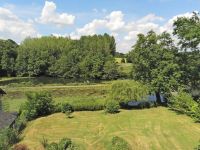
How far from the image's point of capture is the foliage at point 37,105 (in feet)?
145

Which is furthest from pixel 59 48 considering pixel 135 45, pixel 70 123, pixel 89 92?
pixel 70 123

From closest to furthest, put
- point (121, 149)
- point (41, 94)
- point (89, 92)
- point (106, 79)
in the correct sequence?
point (121, 149), point (41, 94), point (89, 92), point (106, 79)

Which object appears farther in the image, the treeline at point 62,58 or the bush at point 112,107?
the treeline at point 62,58

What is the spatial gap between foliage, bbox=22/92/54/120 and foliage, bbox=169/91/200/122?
1626cm

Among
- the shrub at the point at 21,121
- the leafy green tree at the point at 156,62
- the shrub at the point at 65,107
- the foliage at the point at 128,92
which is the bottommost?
the shrub at the point at 21,121

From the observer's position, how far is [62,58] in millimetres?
104812

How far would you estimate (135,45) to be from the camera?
1964 inches

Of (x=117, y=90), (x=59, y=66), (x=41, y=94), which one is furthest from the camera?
(x=59, y=66)

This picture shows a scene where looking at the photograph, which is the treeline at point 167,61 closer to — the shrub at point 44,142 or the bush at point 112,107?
the bush at point 112,107

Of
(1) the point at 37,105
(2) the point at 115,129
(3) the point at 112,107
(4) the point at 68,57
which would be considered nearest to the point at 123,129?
(2) the point at 115,129

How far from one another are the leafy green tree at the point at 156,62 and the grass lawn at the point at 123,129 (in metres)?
3.75

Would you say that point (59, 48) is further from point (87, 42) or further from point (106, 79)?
point (106, 79)

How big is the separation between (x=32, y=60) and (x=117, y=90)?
6498 centimetres

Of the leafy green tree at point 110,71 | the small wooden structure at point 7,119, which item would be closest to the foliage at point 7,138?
the small wooden structure at point 7,119
